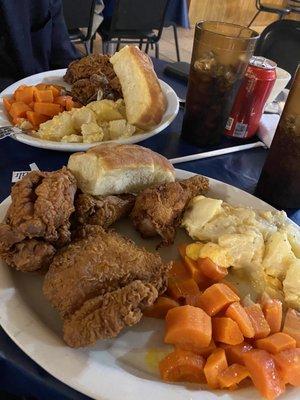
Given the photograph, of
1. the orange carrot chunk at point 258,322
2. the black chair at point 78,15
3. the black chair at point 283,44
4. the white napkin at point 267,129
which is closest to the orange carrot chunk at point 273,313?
the orange carrot chunk at point 258,322

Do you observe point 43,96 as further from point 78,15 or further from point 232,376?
point 78,15

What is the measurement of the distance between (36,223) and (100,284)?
0.17 m

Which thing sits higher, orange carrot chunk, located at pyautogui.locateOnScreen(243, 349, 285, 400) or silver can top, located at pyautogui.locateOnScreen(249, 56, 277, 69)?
silver can top, located at pyautogui.locateOnScreen(249, 56, 277, 69)

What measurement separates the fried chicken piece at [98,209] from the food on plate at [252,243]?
172 millimetres

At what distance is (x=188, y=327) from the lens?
691 millimetres

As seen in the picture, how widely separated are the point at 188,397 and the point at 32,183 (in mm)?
501

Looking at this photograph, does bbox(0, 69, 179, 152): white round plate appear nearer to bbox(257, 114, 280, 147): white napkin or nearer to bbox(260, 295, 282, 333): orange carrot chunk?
bbox(257, 114, 280, 147): white napkin

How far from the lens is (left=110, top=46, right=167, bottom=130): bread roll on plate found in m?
1.26

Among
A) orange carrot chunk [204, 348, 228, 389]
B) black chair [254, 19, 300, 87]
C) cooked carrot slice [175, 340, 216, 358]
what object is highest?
orange carrot chunk [204, 348, 228, 389]

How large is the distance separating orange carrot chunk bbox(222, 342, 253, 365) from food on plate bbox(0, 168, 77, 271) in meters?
0.37

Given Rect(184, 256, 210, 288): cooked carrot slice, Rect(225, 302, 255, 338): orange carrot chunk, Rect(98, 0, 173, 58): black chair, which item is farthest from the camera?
Rect(98, 0, 173, 58): black chair

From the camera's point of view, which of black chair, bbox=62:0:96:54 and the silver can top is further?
black chair, bbox=62:0:96:54

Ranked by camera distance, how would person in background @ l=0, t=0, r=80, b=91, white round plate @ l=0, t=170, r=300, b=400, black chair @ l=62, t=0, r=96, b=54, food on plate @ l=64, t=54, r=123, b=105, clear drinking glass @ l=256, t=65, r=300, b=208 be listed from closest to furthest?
white round plate @ l=0, t=170, r=300, b=400 < clear drinking glass @ l=256, t=65, r=300, b=208 < food on plate @ l=64, t=54, r=123, b=105 < person in background @ l=0, t=0, r=80, b=91 < black chair @ l=62, t=0, r=96, b=54

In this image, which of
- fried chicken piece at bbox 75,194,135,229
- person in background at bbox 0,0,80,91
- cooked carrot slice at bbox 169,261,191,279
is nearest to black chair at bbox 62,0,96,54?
person in background at bbox 0,0,80,91
